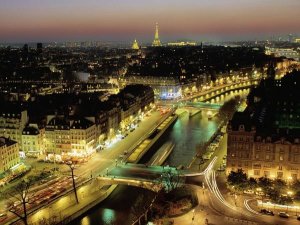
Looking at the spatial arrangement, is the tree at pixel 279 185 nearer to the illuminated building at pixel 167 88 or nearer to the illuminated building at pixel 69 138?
the illuminated building at pixel 69 138

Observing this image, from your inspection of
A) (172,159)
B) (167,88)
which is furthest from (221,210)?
(167,88)

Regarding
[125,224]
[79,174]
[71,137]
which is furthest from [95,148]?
[125,224]


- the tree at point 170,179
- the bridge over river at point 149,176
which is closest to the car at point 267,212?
the bridge over river at point 149,176

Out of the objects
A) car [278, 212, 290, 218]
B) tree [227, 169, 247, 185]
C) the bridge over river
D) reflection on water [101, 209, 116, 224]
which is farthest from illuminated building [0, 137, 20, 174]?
car [278, 212, 290, 218]

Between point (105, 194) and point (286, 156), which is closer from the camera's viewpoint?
point (286, 156)

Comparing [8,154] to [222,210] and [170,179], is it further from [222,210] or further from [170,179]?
[222,210]

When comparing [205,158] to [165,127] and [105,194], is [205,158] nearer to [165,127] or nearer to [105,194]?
[105,194]
